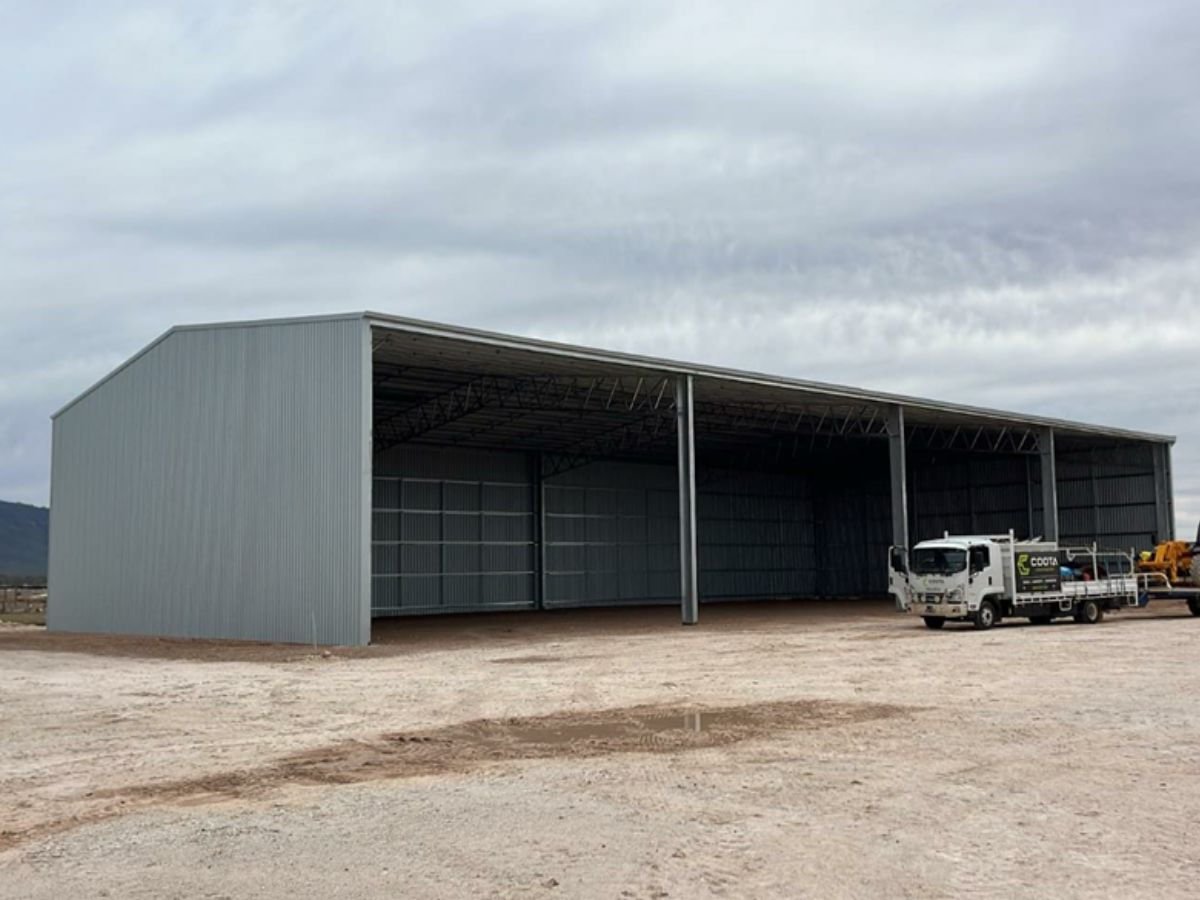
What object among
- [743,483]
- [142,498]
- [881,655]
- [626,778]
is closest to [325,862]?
[626,778]

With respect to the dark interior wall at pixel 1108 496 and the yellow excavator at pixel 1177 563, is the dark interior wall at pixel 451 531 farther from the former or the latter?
the yellow excavator at pixel 1177 563

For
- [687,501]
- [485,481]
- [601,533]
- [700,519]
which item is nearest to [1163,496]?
[700,519]

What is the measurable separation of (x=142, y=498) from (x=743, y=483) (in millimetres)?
37029

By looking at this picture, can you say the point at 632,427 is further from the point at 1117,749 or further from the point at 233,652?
the point at 1117,749

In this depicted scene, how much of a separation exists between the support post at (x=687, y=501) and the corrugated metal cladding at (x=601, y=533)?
16443mm

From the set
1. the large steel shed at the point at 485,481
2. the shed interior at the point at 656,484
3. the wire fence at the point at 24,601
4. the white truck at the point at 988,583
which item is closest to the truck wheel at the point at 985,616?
the white truck at the point at 988,583

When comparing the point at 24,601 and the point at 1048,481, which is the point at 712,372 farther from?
the point at 24,601

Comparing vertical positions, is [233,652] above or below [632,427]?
below

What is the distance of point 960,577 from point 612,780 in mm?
22575

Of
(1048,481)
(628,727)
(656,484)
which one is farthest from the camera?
(656,484)

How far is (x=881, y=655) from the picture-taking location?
82.2ft

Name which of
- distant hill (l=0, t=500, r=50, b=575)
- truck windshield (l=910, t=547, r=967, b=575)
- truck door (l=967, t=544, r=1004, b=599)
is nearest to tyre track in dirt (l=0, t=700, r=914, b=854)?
truck windshield (l=910, t=547, r=967, b=575)

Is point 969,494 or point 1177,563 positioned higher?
point 969,494

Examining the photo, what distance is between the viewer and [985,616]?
32000 mm
